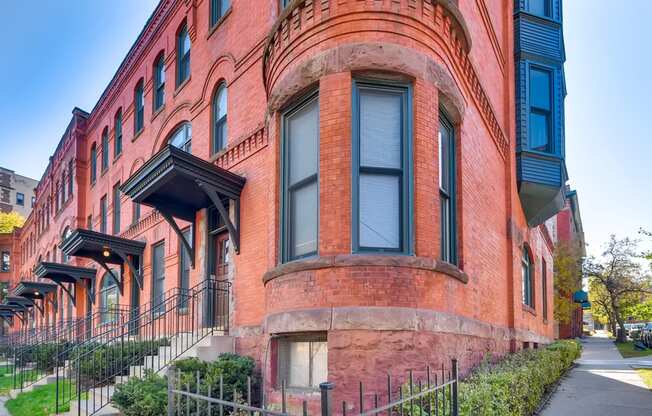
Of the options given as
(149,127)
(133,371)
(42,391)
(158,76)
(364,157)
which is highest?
(158,76)

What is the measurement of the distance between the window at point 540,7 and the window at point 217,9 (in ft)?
29.0

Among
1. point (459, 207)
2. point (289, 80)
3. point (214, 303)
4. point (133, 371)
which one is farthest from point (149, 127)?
point (459, 207)

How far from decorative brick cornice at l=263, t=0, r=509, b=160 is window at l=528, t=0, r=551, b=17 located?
25.0 ft

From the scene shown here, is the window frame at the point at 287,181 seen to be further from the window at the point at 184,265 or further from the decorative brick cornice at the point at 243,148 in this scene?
the window at the point at 184,265

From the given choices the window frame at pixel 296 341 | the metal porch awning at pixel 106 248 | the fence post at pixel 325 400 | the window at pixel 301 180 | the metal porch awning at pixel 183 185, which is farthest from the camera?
the metal porch awning at pixel 106 248

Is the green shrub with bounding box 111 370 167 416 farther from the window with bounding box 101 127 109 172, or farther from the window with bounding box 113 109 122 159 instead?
the window with bounding box 101 127 109 172

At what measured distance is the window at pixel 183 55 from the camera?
15164 millimetres

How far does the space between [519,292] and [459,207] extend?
6.07 m

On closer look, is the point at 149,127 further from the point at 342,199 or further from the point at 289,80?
the point at 342,199

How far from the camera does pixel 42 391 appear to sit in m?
12.6

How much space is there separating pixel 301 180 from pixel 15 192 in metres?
79.3

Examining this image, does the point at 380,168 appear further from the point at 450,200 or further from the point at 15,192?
the point at 15,192

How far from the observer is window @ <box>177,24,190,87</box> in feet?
49.8

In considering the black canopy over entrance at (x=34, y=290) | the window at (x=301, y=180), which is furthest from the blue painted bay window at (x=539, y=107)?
the black canopy over entrance at (x=34, y=290)
